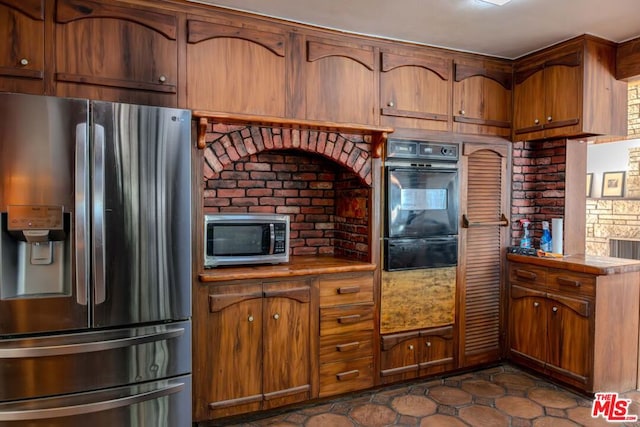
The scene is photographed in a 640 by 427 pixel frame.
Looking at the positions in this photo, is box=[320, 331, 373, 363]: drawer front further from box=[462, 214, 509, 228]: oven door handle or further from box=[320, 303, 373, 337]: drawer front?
box=[462, 214, 509, 228]: oven door handle

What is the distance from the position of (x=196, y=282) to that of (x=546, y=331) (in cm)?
248

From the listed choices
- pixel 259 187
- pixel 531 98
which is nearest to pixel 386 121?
pixel 259 187

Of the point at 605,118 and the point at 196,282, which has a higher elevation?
the point at 605,118

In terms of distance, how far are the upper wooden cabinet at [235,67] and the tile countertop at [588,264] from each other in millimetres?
2138

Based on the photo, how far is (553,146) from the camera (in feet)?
11.2

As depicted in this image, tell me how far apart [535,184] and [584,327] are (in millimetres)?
1204

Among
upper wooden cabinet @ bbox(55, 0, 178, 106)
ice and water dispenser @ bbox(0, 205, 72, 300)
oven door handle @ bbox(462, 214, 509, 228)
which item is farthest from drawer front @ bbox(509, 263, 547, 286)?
ice and water dispenser @ bbox(0, 205, 72, 300)

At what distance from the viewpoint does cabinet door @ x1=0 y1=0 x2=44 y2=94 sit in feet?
6.95

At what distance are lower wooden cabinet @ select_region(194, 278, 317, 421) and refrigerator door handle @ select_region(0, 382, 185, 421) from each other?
393 mm

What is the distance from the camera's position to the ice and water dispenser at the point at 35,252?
71.6 inches

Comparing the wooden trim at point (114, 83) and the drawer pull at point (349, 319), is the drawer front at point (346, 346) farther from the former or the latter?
the wooden trim at point (114, 83)

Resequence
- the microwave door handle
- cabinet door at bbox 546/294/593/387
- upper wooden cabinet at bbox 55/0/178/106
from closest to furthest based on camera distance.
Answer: upper wooden cabinet at bbox 55/0/178/106 → the microwave door handle → cabinet door at bbox 546/294/593/387

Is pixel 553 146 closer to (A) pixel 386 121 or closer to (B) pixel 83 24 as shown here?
(A) pixel 386 121

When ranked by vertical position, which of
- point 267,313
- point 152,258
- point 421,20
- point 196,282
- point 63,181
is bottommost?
point 267,313
